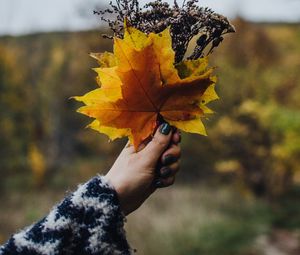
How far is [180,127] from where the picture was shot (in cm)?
147

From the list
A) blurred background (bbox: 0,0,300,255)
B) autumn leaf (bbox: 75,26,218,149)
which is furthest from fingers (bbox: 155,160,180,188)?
blurred background (bbox: 0,0,300,255)

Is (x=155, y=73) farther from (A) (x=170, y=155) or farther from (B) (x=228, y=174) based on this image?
(B) (x=228, y=174)

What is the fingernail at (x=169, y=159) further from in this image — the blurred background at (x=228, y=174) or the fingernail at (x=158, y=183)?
the blurred background at (x=228, y=174)

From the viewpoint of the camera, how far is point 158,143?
1.45 metres

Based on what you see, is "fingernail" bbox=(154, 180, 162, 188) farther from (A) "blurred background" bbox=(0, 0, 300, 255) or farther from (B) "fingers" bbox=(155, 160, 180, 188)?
(A) "blurred background" bbox=(0, 0, 300, 255)

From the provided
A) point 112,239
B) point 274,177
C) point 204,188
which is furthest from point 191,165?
point 112,239

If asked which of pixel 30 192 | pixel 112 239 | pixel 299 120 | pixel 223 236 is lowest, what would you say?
pixel 30 192

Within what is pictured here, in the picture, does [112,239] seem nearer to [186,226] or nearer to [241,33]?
[186,226]

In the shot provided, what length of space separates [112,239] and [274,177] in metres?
12.3

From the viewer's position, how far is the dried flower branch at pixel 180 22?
1.46 meters

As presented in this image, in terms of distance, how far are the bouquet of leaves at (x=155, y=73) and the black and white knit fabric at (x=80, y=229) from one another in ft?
0.61

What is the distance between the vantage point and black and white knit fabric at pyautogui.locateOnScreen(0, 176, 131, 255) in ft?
4.87

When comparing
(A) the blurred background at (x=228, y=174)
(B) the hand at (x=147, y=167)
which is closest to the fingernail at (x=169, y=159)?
(B) the hand at (x=147, y=167)

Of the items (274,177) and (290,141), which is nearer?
(290,141)
